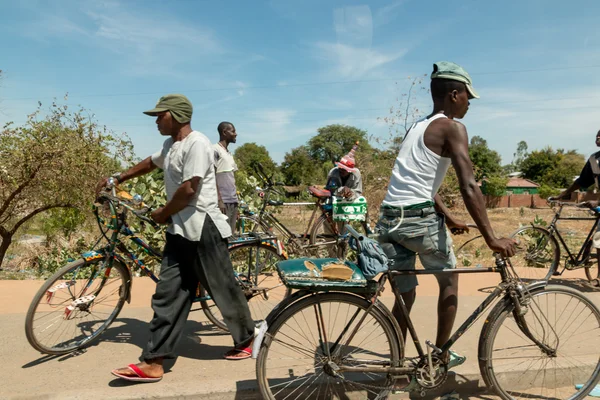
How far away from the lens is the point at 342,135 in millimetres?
80375

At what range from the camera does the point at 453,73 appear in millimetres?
2771

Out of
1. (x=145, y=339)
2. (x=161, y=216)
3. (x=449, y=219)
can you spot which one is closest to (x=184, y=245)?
(x=161, y=216)

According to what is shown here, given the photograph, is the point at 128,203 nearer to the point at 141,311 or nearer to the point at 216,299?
the point at 216,299

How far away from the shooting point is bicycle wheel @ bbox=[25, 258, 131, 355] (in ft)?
11.1

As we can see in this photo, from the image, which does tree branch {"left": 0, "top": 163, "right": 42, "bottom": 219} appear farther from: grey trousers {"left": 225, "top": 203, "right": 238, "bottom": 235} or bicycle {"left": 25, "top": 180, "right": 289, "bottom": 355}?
bicycle {"left": 25, "top": 180, "right": 289, "bottom": 355}

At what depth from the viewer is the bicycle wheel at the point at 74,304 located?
3.37 m

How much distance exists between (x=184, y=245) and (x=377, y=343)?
146 cm

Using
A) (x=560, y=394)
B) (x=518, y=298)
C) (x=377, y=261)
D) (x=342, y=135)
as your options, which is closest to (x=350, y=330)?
(x=377, y=261)

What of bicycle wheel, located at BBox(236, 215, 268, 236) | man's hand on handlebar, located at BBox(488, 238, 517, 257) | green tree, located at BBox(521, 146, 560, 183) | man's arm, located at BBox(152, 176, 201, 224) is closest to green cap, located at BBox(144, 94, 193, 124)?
man's arm, located at BBox(152, 176, 201, 224)

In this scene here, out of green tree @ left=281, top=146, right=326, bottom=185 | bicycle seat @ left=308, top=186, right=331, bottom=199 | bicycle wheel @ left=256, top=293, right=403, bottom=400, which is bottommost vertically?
bicycle wheel @ left=256, top=293, right=403, bottom=400

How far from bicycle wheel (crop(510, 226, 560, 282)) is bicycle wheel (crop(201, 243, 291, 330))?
3.55 metres

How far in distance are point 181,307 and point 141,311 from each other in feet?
5.31

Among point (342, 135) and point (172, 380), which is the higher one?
point (342, 135)

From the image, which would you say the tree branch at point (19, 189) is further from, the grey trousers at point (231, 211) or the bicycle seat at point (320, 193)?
the bicycle seat at point (320, 193)
